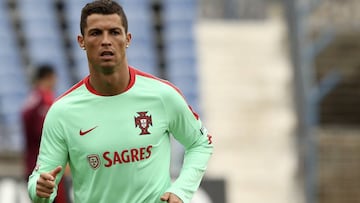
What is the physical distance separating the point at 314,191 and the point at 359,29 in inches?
109

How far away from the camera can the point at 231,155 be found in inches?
572

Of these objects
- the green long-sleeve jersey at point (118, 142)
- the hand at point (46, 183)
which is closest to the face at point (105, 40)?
the green long-sleeve jersey at point (118, 142)

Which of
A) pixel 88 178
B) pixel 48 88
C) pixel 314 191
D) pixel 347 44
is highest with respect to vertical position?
pixel 88 178

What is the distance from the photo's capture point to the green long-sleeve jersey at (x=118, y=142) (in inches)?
184

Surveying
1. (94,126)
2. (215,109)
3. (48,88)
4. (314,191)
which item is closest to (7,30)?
(215,109)

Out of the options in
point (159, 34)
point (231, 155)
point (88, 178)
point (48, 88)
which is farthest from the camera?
point (159, 34)

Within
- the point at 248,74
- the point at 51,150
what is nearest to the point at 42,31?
the point at 248,74

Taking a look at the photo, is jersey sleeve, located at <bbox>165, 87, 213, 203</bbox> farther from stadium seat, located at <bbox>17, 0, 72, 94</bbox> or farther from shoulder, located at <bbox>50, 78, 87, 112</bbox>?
stadium seat, located at <bbox>17, 0, 72, 94</bbox>

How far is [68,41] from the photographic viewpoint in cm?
1652

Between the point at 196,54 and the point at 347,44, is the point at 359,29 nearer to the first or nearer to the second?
the point at 347,44

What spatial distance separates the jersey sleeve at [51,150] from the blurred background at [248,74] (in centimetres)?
799

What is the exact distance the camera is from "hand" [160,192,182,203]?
458cm

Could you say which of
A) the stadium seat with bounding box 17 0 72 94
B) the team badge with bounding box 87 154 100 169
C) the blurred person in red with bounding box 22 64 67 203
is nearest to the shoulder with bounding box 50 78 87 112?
the team badge with bounding box 87 154 100 169

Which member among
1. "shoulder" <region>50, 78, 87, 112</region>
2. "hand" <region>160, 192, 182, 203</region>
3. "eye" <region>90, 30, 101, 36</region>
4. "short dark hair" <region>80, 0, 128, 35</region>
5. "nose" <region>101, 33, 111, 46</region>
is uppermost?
"short dark hair" <region>80, 0, 128, 35</region>
